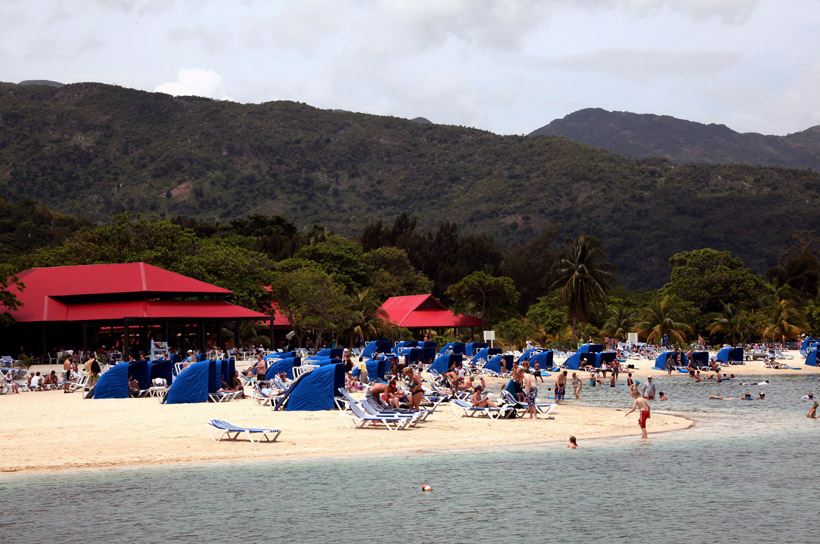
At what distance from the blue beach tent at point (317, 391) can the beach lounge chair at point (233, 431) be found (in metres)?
4.01

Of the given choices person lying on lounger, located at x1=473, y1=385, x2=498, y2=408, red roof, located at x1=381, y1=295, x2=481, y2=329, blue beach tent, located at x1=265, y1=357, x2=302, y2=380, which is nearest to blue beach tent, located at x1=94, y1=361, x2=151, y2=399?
blue beach tent, located at x1=265, y1=357, x2=302, y2=380

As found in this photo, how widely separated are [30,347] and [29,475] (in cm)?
3348

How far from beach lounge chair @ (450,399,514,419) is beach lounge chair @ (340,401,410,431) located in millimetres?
2766

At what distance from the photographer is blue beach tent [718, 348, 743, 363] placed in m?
42.8

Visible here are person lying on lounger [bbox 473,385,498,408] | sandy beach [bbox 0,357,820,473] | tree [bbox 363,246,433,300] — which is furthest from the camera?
tree [bbox 363,246,433,300]

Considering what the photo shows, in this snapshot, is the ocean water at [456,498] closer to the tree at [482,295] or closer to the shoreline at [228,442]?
the shoreline at [228,442]

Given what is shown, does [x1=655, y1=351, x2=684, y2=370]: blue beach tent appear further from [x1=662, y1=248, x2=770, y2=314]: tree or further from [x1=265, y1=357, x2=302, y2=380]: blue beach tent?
[x1=265, y1=357, x2=302, y2=380]: blue beach tent

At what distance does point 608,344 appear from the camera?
49906 millimetres

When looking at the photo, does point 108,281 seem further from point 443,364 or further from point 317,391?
point 317,391

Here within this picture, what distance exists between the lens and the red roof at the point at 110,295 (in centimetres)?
4047

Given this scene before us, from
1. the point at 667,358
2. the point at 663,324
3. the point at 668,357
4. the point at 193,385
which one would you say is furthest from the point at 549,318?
the point at 193,385

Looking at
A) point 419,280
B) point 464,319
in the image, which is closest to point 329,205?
point 419,280

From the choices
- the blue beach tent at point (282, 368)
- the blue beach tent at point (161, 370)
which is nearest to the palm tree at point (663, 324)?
the blue beach tent at point (282, 368)

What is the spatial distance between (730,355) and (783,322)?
1327cm
